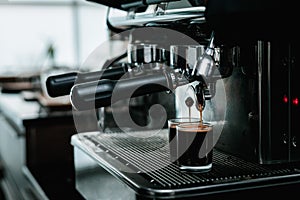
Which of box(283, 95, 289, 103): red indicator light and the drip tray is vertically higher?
box(283, 95, 289, 103): red indicator light

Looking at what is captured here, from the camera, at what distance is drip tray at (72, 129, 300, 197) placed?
0.81 m

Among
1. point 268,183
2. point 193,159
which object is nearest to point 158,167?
point 193,159

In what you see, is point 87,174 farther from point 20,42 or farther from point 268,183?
point 20,42

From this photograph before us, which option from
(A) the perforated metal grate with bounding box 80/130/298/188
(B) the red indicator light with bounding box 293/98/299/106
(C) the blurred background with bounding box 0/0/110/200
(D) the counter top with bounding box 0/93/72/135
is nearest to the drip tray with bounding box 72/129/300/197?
(A) the perforated metal grate with bounding box 80/130/298/188

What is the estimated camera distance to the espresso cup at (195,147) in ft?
2.90

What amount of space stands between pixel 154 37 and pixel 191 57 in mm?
211

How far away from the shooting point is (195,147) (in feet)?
2.90

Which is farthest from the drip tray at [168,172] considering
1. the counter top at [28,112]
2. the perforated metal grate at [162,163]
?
the counter top at [28,112]

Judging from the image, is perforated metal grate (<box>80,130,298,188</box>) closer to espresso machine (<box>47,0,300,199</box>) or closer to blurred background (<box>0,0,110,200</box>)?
espresso machine (<box>47,0,300,199</box>)

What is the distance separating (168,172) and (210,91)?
0.51 ft

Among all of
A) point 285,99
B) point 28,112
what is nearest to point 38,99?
point 28,112

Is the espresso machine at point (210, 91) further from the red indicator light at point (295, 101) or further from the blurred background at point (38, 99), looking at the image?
the blurred background at point (38, 99)

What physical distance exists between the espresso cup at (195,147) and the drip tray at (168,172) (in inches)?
0.7

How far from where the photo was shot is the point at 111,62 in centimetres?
123
